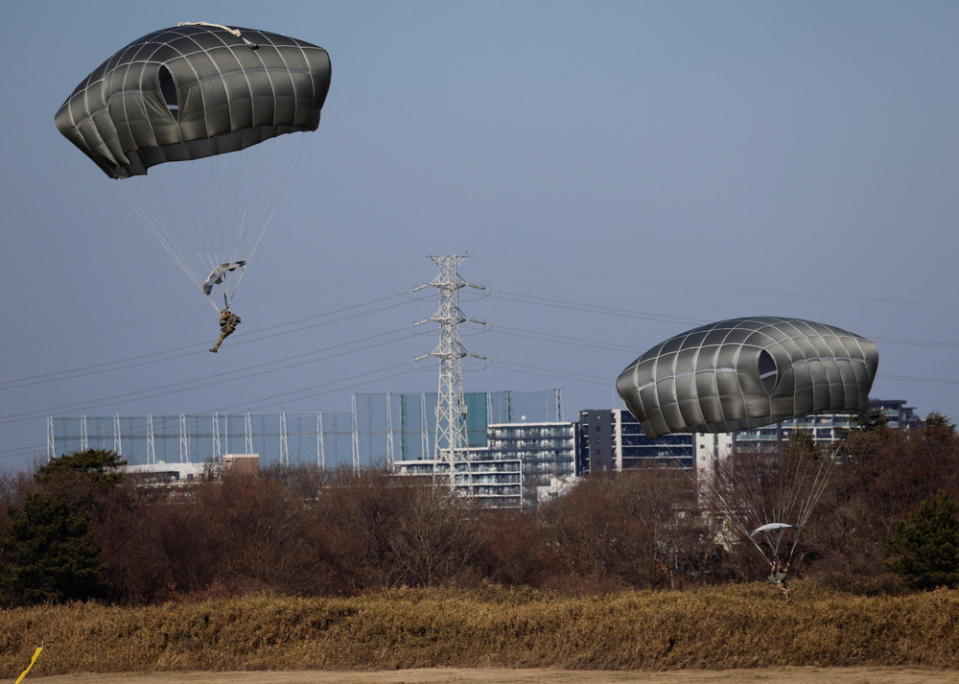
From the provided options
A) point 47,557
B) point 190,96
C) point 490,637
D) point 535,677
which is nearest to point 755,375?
point 490,637

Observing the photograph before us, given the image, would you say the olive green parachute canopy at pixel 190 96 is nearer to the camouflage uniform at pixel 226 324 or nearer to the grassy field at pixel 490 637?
the camouflage uniform at pixel 226 324

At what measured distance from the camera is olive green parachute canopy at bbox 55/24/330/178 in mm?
28406

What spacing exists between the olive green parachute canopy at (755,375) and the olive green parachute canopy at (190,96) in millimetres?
12411

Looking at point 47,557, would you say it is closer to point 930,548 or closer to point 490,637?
point 490,637

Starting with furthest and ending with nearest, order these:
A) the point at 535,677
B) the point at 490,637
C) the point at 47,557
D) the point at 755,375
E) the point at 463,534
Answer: the point at 463,534
the point at 47,557
the point at 755,375
the point at 490,637
the point at 535,677

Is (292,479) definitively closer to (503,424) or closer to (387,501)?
(387,501)

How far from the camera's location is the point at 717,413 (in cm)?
3547

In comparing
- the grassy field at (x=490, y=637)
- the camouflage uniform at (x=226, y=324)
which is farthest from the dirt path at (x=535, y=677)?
the camouflage uniform at (x=226, y=324)

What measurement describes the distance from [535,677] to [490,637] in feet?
11.9

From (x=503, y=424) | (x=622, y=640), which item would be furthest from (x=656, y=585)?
(x=503, y=424)

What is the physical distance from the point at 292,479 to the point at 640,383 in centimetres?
6055

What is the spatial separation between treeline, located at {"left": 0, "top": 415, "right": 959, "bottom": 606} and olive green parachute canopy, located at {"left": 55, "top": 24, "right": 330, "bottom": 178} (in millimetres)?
22623

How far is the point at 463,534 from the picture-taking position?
64.2 meters

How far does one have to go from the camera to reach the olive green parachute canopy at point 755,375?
34656mm
